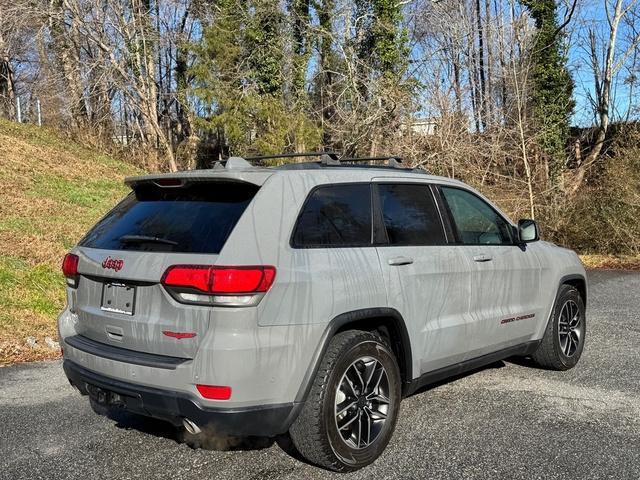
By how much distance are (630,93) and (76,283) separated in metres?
24.3

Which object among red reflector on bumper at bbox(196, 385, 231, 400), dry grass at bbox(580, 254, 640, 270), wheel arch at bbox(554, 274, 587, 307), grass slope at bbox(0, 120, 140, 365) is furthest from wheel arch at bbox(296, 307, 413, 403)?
dry grass at bbox(580, 254, 640, 270)

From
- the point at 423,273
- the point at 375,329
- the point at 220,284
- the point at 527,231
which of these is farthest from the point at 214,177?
the point at 527,231

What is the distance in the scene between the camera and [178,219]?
3.51 m

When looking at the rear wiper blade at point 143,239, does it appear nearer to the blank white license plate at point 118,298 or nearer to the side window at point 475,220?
the blank white license plate at point 118,298

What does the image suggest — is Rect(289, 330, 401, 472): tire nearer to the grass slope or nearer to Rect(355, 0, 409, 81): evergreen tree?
the grass slope

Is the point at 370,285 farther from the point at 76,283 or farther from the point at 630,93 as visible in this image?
the point at 630,93

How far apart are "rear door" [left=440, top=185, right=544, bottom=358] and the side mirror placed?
6cm

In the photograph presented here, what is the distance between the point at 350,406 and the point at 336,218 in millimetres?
1109

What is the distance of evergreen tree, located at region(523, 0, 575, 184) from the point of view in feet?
68.3

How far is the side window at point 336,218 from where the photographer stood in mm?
3504

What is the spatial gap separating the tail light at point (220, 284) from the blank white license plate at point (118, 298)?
1.09 ft

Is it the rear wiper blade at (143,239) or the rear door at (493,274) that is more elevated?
the rear wiper blade at (143,239)

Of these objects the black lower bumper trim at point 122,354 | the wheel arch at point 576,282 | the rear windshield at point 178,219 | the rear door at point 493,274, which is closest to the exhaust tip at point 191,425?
the black lower bumper trim at point 122,354

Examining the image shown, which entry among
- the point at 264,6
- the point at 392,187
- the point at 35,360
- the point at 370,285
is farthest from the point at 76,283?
the point at 264,6
